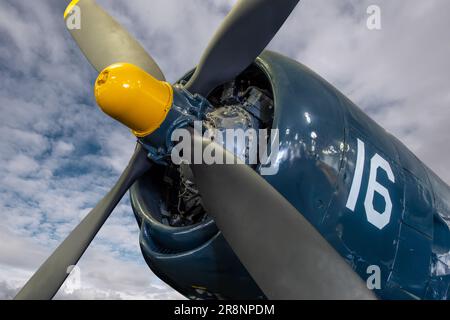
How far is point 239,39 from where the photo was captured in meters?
3.14

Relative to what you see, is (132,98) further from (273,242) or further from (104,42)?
(104,42)

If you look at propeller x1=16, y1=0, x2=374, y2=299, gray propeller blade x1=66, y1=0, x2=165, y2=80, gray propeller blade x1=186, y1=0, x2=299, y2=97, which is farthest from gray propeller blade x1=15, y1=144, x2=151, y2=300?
gray propeller blade x1=186, y1=0, x2=299, y2=97

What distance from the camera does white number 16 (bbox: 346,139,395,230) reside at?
10.2ft

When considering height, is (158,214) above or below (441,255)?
above

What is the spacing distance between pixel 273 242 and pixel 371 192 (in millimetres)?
1395

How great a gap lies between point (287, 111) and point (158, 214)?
179 centimetres

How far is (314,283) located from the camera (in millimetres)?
1991

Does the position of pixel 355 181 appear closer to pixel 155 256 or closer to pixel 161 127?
pixel 161 127
